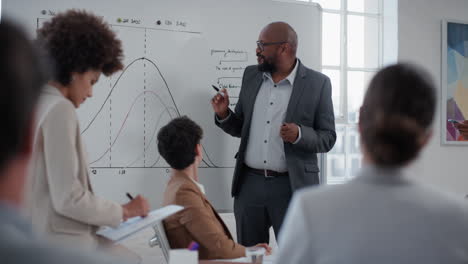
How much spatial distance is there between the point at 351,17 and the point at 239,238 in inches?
96.9

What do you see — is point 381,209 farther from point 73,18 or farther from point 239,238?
point 239,238

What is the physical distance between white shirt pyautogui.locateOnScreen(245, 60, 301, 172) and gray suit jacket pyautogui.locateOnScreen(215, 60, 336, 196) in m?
0.04

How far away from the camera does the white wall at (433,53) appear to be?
4387mm

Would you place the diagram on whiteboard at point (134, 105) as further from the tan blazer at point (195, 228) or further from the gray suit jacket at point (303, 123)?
the tan blazer at point (195, 228)

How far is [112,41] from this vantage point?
5.32ft

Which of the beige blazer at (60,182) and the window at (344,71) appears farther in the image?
the window at (344,71)

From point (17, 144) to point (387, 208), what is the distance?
66cm

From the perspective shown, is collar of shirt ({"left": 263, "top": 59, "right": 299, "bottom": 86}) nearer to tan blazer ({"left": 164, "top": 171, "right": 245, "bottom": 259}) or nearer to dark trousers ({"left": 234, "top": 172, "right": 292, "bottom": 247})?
dark trousers ({"left": 234, "top": 172, "right": 292, "bottom": 247})

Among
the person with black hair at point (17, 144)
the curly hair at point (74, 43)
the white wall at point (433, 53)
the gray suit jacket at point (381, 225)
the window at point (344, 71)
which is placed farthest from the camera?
the white wall at point (433, 53)

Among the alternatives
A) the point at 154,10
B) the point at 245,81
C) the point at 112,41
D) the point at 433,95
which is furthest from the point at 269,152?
the point at 433,95

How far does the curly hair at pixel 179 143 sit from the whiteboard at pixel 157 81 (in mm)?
852

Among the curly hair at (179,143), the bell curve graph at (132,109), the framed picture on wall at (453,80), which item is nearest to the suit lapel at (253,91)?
the bell curve graph at (132,109)

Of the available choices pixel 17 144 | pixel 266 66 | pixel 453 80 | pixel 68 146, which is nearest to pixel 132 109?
pixel 266 66

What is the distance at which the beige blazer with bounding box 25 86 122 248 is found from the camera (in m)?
1.43
